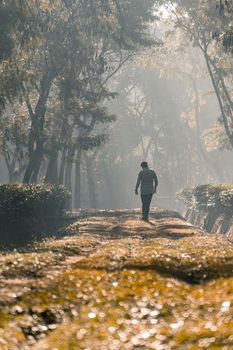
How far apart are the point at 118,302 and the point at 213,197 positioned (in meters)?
26.4

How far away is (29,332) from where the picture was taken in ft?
18.1

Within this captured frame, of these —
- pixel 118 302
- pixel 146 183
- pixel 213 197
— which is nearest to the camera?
pixel 118 302

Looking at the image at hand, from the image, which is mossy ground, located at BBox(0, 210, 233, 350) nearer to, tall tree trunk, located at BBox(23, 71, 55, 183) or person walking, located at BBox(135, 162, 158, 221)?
person walking, located at BBox(135, 162, 158, 221)

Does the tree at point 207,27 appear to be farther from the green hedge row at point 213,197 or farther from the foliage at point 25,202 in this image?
the foliage at point 25,202

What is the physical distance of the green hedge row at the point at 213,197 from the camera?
2786cm

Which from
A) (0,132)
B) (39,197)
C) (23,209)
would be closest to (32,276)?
(23,209)

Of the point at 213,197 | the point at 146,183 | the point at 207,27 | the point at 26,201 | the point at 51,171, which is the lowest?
the point at 213,197

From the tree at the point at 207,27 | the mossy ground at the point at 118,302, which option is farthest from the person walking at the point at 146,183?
the tree at the point at 207,27

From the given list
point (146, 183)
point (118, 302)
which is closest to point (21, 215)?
point (146, 183)

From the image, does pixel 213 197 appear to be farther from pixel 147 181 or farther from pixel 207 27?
pixel 207 27

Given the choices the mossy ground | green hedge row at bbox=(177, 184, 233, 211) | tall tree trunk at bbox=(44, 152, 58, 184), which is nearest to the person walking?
green hedge row at bbox=(177, 184, 233, 211)

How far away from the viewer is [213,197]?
3234cm

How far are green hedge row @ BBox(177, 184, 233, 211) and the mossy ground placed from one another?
59.5ft

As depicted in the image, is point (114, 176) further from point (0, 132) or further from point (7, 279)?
point (7, 279)
